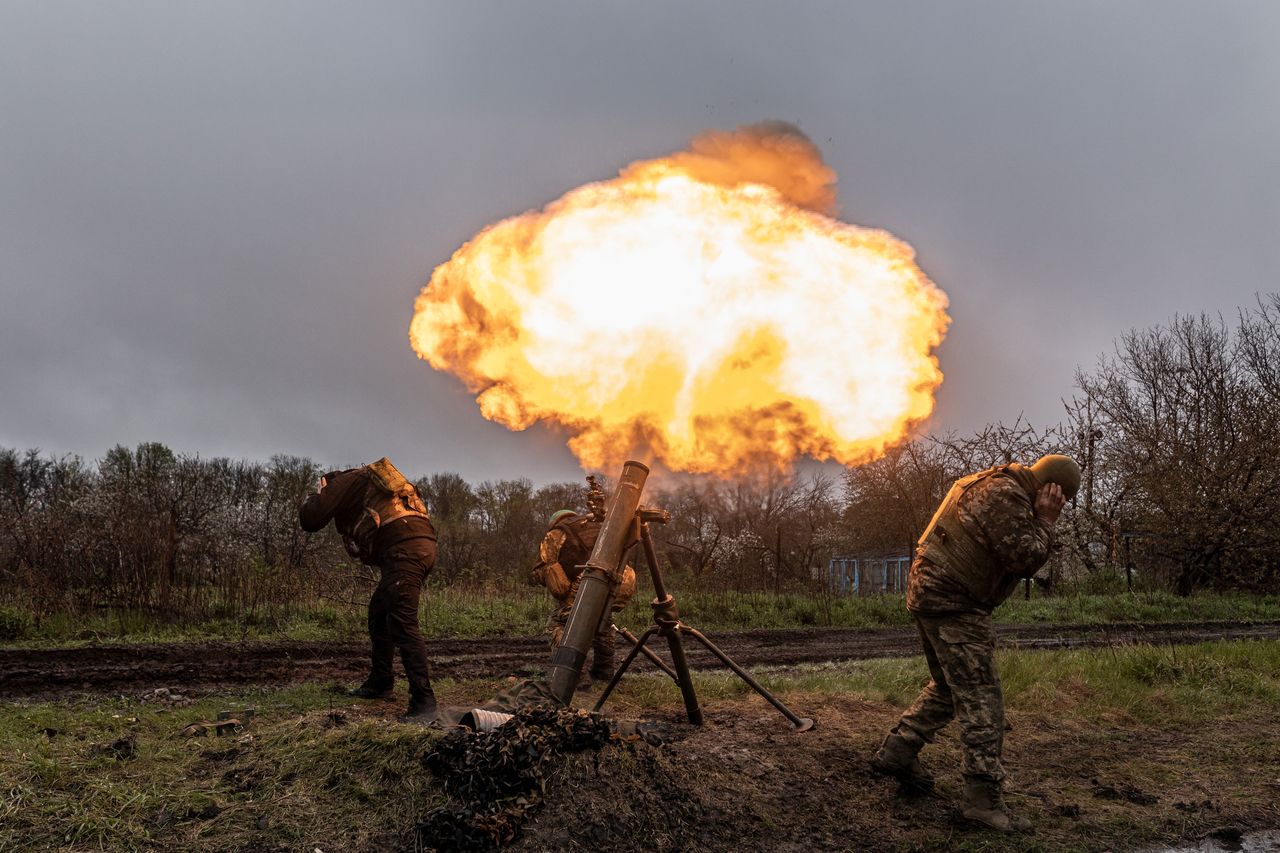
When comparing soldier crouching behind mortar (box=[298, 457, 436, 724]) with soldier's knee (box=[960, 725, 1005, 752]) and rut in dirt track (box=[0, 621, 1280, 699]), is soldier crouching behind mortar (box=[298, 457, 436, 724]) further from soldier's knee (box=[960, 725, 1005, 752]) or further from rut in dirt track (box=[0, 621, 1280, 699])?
soldier's knee (box=[960, 725, 1005, 752])

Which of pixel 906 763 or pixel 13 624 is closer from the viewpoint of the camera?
pixel 906 763

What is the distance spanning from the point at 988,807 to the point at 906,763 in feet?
2.05

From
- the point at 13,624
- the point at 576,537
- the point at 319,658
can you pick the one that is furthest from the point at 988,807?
the point at 13,624

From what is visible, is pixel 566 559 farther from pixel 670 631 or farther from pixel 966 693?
pixel 966 693

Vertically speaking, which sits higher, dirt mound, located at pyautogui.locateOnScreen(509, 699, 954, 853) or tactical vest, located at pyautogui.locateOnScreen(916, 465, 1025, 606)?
tactical vest, located at pyautogui.locateOnScreen(916, 465, 1025, 606)

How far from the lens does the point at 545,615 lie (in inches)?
629

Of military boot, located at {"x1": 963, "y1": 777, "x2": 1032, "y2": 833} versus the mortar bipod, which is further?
the mortar bipod

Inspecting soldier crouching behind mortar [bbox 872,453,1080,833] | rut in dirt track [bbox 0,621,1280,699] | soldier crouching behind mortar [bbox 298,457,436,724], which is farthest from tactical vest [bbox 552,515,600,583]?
soldier crouching behind mortar [bbox 872,453,1080,833]

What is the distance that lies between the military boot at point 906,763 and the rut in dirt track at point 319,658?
5.24m

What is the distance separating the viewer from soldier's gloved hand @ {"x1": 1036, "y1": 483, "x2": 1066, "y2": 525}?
18.0 ft

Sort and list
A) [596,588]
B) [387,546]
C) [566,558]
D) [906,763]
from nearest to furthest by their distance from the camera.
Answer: [906,763]
[596,588]
[387,546]
[566,558]

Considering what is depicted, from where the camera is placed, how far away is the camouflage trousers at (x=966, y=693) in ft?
17.4

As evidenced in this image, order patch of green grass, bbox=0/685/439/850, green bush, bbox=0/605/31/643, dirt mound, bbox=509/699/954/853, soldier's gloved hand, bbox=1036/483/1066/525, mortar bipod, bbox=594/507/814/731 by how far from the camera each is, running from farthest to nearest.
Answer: green bush, bbox=0/605/31/643 < mortar bipod, bbox=594/507/814/731 < soldier's gloved hand, bbox=1036/483/1066/525 < dirt mound, bbox=509/699/954/853 < patch of green grass, bbox=0/685/439/850

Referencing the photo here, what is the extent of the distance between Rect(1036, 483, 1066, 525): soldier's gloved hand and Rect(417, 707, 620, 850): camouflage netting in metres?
3.07
